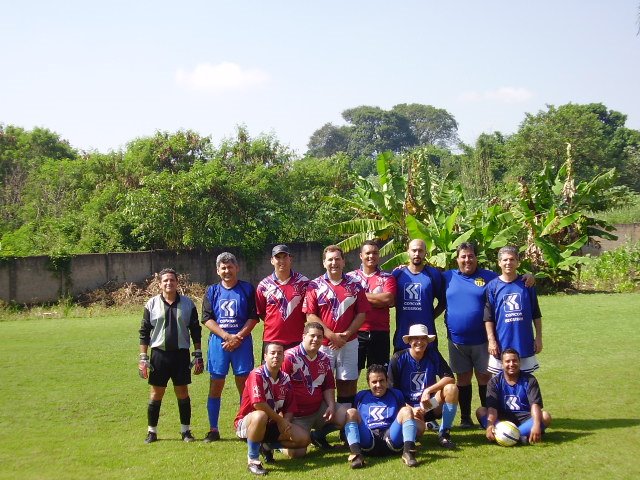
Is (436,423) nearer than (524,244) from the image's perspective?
Yes

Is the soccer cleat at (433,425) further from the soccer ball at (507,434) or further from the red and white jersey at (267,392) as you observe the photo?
the red and white jersey at (267,392)

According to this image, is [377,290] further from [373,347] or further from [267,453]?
[267,453]

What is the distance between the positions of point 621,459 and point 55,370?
26.0 feet

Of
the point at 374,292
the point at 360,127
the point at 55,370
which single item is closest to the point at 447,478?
the point at 374,292

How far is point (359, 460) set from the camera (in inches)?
241

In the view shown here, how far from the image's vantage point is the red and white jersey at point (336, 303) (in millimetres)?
7004

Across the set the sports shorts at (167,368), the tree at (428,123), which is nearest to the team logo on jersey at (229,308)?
the sports shorts at (167,368)

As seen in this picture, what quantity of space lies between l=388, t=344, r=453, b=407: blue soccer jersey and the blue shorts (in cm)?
138

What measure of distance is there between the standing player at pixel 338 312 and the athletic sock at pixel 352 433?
28.0 inches

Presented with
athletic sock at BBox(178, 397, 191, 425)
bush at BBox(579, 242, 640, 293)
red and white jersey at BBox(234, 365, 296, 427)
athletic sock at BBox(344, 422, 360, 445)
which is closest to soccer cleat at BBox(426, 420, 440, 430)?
athletic sock at BBox(344, 422, 360, 445)

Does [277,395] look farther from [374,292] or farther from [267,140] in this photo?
[267,140]

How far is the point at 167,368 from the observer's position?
7.14 meters

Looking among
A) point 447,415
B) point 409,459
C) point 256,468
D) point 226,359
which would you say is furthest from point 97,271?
point 409,459

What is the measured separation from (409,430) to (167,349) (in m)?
2.40
